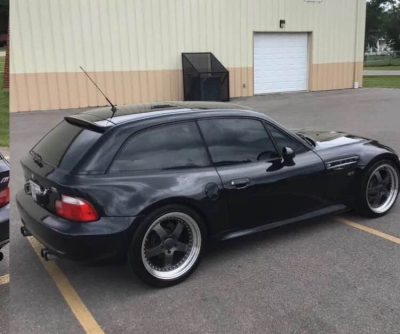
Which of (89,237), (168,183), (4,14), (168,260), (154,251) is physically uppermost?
(4,14)

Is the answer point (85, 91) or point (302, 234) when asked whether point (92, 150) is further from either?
point (85, 91)

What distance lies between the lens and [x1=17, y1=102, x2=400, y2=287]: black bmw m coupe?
10.4ft

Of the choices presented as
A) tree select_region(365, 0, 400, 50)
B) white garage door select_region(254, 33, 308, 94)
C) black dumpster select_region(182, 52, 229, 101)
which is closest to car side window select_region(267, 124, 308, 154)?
black dumpster select_region(182, 52, 229, 101)

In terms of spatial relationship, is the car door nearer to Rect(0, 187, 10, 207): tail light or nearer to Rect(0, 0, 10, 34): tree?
Rect(0, 187, 10, 207): tail light

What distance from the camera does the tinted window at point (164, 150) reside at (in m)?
3.39

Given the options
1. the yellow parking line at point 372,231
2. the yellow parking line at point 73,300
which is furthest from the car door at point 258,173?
the yellow parking line at point 73,300

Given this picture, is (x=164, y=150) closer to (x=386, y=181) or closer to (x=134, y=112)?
(x=134, y=112)

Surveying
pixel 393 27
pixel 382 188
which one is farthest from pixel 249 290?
pixel 393 27

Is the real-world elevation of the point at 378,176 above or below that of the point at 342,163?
below

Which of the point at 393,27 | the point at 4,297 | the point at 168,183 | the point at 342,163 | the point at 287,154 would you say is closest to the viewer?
the point at 4,297

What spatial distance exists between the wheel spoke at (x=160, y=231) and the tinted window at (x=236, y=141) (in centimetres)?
74

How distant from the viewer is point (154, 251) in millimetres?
3377

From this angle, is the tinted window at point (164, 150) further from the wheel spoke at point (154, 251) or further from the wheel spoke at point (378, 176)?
the wheel spoke at point (378, 176)

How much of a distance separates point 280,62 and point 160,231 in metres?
15.8
